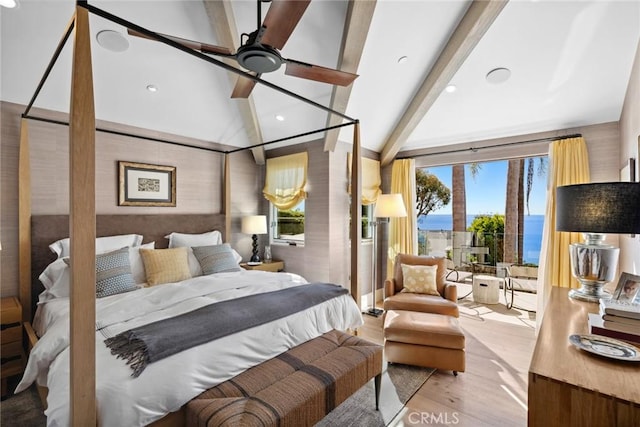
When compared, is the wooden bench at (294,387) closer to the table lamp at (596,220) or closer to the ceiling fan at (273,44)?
the table lamp at (596,220)

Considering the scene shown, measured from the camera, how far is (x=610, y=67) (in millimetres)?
2793

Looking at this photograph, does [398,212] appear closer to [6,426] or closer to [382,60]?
[382,60]

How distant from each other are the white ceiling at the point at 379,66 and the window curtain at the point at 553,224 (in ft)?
1.10

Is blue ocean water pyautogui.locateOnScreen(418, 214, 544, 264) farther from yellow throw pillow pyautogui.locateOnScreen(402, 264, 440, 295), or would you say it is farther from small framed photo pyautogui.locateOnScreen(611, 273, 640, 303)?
small framed photo pyautogui.locateOnScreen(611, 273, 640, 303)

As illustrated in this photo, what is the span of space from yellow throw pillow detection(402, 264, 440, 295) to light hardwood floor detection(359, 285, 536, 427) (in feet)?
2.18

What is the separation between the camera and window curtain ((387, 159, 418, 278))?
4914 mm

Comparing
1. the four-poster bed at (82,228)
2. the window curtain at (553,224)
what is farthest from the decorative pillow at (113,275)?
the window curtain at (553,224)

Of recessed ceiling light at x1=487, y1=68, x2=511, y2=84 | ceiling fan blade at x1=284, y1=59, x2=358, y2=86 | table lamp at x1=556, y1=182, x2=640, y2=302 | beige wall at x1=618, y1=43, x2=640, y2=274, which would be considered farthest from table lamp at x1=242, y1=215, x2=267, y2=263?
beige wall at x1=618, y1=43, x2=640, y2=274

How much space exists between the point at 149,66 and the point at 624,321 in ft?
12.9

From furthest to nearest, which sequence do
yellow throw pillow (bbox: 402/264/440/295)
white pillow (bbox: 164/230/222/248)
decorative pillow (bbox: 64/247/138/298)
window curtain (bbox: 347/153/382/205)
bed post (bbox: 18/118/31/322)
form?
window curtain (bbox: 347/153/382/205)
white pillow (bbox: 164/230/222/248)
yellow throw pillow (bbox: 402/264/440/295)
bed post (bbox: 18/118/31/322)
decorative pillow (bbox: 64/247/138/298)

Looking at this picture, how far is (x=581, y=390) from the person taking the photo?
0.92m

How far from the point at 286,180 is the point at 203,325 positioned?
10.1ft

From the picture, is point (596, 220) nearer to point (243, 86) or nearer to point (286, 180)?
point (243, 86)

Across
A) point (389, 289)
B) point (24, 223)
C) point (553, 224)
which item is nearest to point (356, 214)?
point (389, 289)
